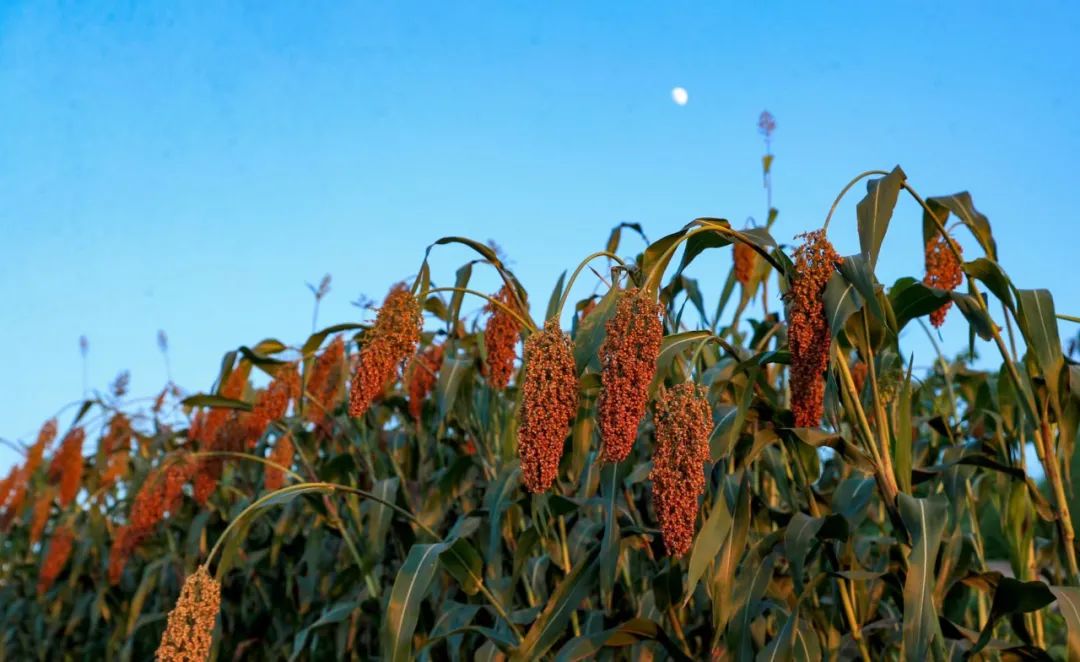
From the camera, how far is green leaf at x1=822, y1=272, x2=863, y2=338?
1964mm

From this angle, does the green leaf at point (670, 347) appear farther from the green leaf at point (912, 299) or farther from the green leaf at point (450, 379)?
the green leaf at point (450, 379)

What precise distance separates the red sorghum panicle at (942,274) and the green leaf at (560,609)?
0.96 meters

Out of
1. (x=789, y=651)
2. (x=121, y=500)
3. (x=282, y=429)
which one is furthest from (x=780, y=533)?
(x=121, y=500)

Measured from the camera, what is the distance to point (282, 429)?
3840 mm

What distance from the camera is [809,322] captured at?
2012 mm

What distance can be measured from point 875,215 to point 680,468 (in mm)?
690

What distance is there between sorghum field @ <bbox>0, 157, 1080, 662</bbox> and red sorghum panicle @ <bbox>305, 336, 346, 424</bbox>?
12mm

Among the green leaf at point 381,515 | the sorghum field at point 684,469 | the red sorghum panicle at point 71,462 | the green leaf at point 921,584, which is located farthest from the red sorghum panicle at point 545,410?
the red sorghum panicle at point 71,462

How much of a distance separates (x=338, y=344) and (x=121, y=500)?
1.84m

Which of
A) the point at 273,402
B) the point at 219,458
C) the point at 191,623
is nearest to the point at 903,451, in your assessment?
the point at 191,623

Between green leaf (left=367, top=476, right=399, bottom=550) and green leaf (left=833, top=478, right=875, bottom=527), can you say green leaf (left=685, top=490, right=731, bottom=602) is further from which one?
green leaf (left=367, top=476, right=399, bottom=550)

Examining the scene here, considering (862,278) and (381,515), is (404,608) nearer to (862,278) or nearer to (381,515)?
(381,515)

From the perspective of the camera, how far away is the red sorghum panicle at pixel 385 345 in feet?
6.93

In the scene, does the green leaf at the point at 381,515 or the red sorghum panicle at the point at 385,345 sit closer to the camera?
the red sorghum panicle at the point at 385,345
